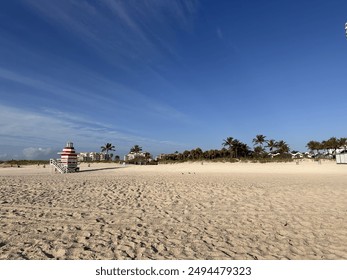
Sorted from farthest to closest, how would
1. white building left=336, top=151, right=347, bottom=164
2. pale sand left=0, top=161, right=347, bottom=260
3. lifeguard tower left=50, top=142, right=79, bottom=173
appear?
white building left=336, top=151, right=347, bottom=164 → lifeguard tower left=50, top=142, right=79, bottom=173 → pale sand left=0, top=161, right=347, bottom=260

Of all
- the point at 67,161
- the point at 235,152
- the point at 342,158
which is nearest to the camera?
the point at 67,161

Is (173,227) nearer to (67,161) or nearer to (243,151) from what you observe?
(67,161)

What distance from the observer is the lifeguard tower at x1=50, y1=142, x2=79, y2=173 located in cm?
3061

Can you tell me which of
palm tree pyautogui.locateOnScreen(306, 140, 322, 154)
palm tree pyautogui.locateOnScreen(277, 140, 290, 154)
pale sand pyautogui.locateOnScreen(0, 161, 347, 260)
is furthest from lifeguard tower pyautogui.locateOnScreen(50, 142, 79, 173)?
palm tree pyautogui.locateOnScreen(306, 140, 322, 154)

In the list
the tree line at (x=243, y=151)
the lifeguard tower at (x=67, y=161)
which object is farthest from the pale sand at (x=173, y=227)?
the tree line at (x=243, y=151)

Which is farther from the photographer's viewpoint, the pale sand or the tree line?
the tree line

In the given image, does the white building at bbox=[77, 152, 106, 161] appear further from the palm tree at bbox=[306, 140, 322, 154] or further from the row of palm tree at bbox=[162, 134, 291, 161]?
the palm tree at bbox=[306, 140, 322, 154]

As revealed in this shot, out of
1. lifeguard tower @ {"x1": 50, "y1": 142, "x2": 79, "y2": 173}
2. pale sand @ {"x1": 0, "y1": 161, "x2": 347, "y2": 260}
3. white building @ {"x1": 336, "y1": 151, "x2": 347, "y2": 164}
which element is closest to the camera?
pale sand @ {"x1": 0, "y1": 161, "x2": 347, "y2": 260}

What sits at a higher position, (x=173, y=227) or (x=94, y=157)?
(x=94, y=157)

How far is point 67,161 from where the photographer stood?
30.7 metres

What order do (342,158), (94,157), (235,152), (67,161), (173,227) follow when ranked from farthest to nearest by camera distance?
(94,157) → (235,152) → (342,158) → (67,161) → (173,227)

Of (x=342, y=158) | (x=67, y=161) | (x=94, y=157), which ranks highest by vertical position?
(x=94, y=157)

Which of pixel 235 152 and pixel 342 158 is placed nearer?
pixel 342 158

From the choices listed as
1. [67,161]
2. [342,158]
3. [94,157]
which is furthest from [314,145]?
[94,157]
